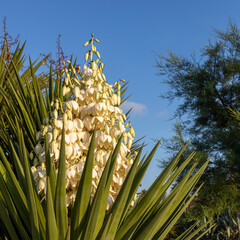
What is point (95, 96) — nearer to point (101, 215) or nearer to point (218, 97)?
point (101, 215)

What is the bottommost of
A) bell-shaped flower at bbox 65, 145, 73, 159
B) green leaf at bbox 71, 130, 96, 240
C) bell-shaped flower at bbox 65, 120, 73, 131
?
green leaf at bbox 71, 130, 96, 240

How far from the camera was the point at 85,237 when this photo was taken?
3.78 feet

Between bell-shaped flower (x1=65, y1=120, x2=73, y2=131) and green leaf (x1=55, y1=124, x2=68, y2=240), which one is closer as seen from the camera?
green leaf (x1=55, y1=124, x2=68, y2=240)

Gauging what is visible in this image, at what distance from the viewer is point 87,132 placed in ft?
5.60

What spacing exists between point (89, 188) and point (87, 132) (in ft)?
1.67

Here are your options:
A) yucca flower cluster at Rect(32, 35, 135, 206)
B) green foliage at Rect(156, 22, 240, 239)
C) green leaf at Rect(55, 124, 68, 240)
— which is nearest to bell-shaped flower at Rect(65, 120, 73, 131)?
yucca flower cluster at Rect(32, 35, 135, 206)

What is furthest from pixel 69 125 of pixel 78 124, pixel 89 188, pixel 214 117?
pixel 214 117

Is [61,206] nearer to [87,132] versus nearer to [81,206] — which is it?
[81,206]

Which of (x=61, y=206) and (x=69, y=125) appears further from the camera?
(x=69, y=125)

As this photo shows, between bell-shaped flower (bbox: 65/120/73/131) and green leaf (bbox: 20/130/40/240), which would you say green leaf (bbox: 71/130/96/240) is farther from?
bell-shaped flower (bbox: 65/120/73/131)

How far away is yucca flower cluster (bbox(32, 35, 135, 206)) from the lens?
155 cm

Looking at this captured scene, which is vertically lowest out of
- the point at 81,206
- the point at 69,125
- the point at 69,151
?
the point at 81,206

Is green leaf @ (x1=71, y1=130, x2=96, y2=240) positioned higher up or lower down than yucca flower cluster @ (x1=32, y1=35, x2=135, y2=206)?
lower down

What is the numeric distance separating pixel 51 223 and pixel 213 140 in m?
6.29
